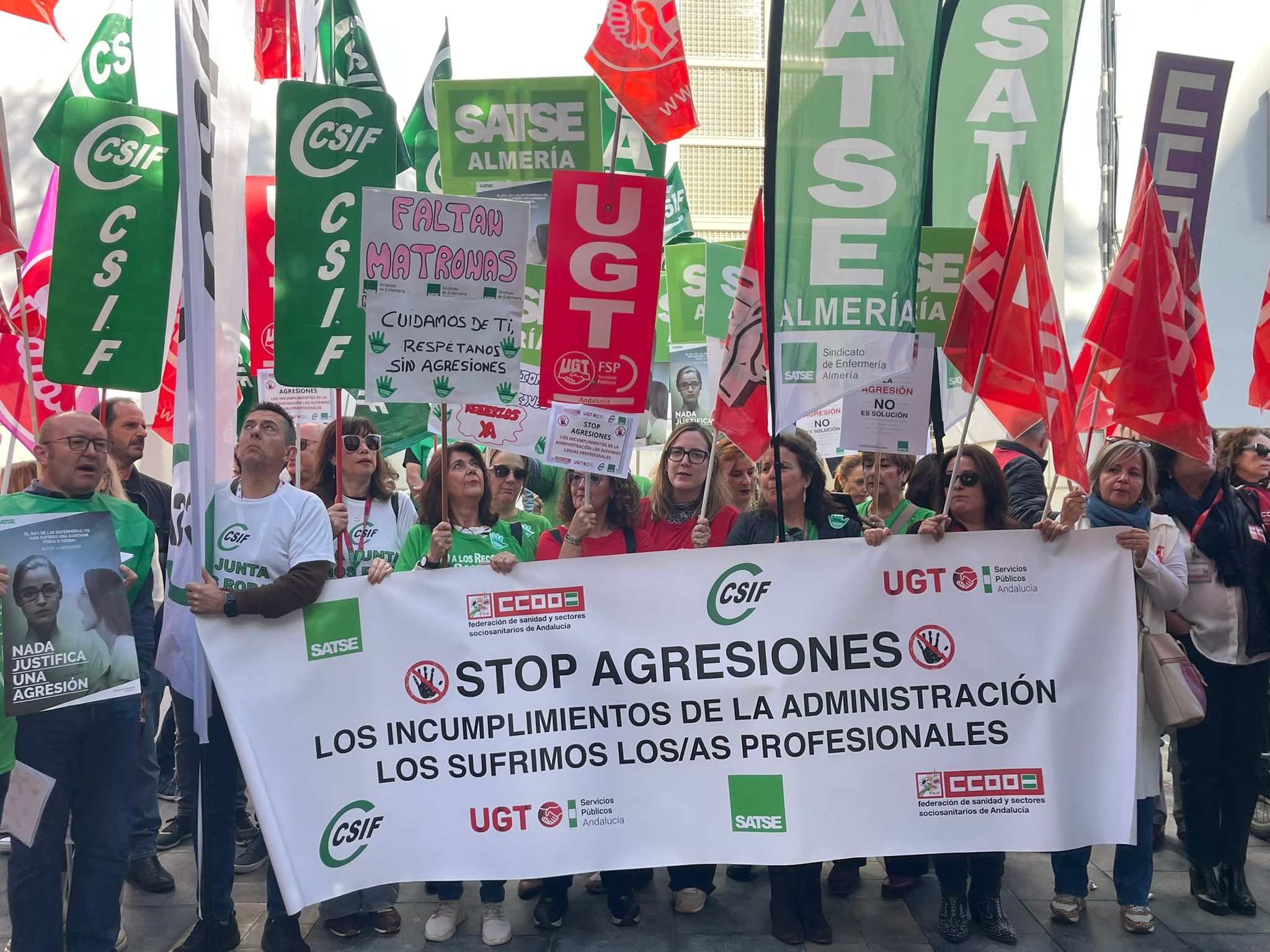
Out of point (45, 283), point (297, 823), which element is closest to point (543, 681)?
point (297, 823)

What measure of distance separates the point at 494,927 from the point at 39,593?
7.04 ft

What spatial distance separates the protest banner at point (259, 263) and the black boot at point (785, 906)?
4.10 m

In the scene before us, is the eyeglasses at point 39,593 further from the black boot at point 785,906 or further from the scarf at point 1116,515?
the scarf at point 1116,515

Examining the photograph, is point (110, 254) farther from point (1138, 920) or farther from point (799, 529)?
point (1138, 920)

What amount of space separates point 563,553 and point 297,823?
1.47 metres

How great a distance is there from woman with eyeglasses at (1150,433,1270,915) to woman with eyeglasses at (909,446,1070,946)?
912 mm

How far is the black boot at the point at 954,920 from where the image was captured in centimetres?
436

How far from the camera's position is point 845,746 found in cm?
425

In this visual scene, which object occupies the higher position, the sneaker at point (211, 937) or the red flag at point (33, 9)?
the red flag at point (33, 9)

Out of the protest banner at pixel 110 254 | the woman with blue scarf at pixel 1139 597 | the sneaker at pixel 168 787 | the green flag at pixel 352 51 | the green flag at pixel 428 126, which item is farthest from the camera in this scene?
the green flag at pixel 428 126

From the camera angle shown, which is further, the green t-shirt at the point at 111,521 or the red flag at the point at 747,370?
the red flag at the point at 747,370

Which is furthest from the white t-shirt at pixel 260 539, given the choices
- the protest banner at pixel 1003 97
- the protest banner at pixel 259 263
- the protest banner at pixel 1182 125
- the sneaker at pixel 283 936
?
the protest banner at pixel 1182 125

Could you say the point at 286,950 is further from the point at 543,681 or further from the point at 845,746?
the point at 845,746

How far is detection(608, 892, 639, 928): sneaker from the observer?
4531 millimetres
